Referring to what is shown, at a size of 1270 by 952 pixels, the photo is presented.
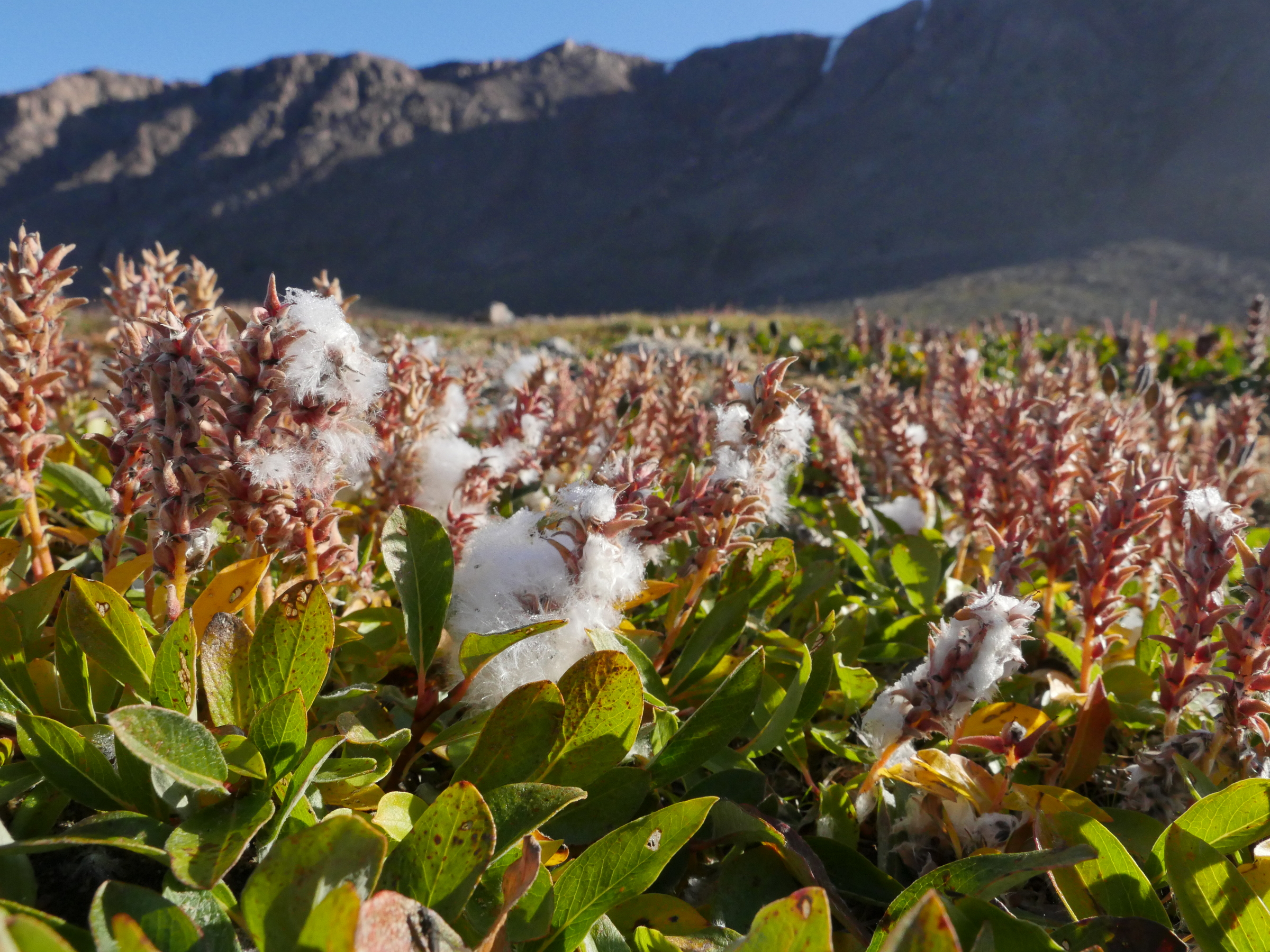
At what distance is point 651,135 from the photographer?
10056cm

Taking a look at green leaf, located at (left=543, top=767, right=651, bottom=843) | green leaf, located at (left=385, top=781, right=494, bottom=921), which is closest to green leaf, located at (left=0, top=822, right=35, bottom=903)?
green leaf, located at (left=385, top=781, right=494, bottom=921)

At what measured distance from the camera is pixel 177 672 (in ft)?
3.95

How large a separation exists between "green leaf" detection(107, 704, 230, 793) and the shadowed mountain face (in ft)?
174

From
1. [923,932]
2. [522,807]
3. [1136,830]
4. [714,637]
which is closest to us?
[923,932]

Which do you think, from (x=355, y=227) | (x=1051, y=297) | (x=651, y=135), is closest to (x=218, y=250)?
(x=355, y=227)

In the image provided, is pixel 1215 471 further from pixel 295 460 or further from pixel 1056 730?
pixel 295 460

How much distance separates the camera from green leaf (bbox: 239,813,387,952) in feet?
3.07

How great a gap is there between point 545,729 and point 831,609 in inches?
46.4

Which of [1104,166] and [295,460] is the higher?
[1104,166]

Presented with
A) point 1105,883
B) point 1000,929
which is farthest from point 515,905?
point 1105,883

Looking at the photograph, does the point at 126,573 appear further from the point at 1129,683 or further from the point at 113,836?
the point at 1129,683

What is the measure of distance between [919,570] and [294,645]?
1.72 metres

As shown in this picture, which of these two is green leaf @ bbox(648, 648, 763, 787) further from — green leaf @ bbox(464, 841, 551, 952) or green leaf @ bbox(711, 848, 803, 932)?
green leaf @ bbox(464, 841, 551, 952)

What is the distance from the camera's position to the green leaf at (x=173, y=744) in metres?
0.98
